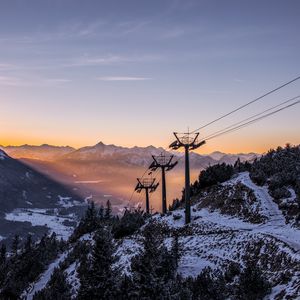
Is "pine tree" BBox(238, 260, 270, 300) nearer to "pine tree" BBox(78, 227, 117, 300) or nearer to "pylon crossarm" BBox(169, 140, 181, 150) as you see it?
"pine tree" BBox(78, 227, 117, 300)

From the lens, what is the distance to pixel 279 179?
5169 centimetres

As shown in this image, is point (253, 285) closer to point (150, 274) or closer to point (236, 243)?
point (150, 274)

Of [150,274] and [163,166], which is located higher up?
[163,166]

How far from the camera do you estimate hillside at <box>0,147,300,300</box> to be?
28.8 meters

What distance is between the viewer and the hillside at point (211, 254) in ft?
94.5

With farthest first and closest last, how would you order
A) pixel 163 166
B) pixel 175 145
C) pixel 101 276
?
pixel 163 166 → pixel 175 145 → pixel 101 276

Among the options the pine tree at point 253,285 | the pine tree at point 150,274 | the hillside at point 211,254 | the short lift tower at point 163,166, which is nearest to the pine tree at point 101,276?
the hillside at point 211,254

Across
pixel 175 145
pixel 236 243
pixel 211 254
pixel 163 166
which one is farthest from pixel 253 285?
pixel 163 166

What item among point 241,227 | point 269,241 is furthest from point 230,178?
point 269,241

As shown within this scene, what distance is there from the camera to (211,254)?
38.4 metres

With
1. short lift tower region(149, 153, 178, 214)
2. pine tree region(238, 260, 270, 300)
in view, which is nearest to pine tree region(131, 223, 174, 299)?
pine tree region(238, 260, 270, 300)

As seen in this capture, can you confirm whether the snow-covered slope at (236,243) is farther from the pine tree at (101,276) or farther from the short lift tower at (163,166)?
the short lift tower at (163,166)

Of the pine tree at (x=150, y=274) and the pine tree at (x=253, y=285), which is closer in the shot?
the pine tree at (x=253, y=285)

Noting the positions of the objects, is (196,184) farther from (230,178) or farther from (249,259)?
(249,259)
